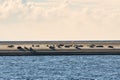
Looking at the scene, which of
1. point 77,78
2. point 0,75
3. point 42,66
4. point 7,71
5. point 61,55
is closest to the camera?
point 77,78

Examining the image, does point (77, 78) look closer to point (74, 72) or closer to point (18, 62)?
point (74, 72)

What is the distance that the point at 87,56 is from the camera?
14688 centimetres

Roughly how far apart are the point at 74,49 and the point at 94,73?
52746 mm

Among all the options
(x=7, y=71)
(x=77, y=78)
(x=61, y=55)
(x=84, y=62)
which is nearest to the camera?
(x=77, y=78)

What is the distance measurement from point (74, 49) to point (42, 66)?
3455 cm

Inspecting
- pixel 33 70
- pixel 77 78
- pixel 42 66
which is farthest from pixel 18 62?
pixel 77 78

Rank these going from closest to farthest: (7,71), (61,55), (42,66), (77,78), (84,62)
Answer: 1. (77,78)
2. (7,71)
3. (42,66)
4. (84,62)
5. (61,55)

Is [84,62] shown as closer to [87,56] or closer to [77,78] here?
[87,56]

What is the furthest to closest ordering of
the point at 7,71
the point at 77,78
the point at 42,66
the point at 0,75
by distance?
the point at 42,66, the point at 7,71, the point at 0,75, the point at 77,78

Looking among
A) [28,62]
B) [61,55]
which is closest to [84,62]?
[28,62]

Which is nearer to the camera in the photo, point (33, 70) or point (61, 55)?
point (33, 70)

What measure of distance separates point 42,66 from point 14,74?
20125mm

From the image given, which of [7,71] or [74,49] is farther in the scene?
[74,49]

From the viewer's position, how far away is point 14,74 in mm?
96625
